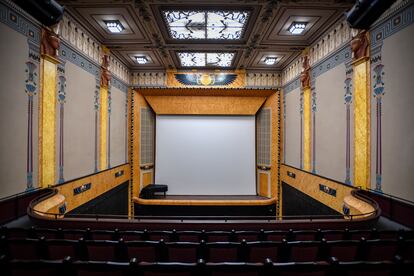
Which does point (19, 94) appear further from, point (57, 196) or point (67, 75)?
point (57, 196)

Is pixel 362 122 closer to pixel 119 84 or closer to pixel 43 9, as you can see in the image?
pixel 43 9

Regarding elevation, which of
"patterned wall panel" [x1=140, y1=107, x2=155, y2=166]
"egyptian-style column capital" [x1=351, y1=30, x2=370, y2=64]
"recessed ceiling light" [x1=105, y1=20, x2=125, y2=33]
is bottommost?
"patterned wall panel" [x1=140, y1=107, x2=155, y2=166]

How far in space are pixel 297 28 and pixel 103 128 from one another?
655 cm

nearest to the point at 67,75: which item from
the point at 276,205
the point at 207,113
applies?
the point at 207,113

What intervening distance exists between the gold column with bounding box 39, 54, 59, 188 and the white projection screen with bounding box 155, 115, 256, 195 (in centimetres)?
581

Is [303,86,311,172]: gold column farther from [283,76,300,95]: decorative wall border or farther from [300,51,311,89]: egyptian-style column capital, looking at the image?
[283,76,300,95]: decorative wall border

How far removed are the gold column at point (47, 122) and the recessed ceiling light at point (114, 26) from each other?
1882 millimetres

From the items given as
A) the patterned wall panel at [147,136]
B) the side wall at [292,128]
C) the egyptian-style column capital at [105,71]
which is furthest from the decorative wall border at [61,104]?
the side wall at [292,128]

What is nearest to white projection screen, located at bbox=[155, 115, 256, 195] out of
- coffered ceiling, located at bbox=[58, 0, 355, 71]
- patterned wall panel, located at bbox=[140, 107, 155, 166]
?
patterned wall panel, located at bbox=[140, 107, 155, 166]

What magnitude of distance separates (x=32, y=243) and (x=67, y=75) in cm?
456

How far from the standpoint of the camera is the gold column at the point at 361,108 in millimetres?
4820

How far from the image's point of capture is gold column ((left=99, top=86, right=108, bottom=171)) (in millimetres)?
7512

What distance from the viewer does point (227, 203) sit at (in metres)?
9.54

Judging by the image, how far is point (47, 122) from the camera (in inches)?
198
